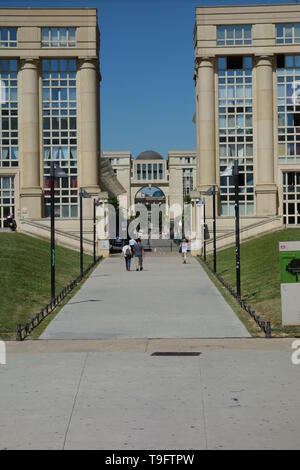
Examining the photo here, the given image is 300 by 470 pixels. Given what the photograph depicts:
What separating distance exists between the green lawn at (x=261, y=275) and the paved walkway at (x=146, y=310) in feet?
3.39

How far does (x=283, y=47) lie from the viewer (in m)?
66.4

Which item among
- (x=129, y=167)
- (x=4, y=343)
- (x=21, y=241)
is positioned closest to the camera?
(x=4, y=343)

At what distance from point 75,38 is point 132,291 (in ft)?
138

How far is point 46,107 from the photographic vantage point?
223 ft

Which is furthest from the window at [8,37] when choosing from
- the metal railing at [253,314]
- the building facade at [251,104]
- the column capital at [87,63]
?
the metal railing at [253,314]

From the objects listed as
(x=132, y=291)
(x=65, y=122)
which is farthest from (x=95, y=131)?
(x=132, y=291)

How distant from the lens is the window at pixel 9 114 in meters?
67.4

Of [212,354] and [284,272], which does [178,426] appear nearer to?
[212,354]

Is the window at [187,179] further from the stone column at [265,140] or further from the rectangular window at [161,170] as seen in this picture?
the stone column at [265,140]

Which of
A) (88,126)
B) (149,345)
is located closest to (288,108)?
(88,126)

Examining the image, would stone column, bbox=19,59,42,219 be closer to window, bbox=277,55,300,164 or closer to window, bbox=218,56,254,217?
window, bbox=218,56,254,217

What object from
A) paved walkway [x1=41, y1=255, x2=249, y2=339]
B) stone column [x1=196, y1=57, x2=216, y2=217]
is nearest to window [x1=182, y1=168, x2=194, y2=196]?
stone column [x1=196, y1=57, x2=216, y2=217]

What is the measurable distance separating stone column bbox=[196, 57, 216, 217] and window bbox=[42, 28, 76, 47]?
11.7 meters

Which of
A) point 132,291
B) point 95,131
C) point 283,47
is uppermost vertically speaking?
point 283,47
